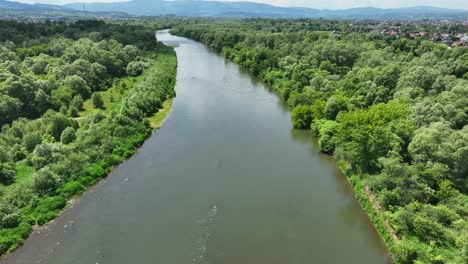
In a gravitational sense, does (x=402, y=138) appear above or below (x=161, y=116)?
above

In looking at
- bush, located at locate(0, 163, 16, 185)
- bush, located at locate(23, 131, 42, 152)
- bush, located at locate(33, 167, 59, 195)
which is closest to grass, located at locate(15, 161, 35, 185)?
bush, located at locate(0, 163, 16, 185)

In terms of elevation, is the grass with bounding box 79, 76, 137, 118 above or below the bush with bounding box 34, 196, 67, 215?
above

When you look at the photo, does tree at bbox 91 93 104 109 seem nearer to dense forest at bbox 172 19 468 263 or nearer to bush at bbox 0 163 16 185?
bush at bbox 0 163 16 185

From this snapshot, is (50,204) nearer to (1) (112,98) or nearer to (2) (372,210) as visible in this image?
(2) (372,210)

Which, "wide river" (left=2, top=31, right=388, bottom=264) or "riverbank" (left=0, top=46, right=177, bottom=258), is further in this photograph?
"riverbank" (left=0, top=46, right=177, bottom=258)

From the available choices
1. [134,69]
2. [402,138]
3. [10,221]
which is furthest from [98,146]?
[134,69]

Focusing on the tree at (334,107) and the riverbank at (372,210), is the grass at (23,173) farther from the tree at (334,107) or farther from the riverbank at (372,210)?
the tree at (334,107)
